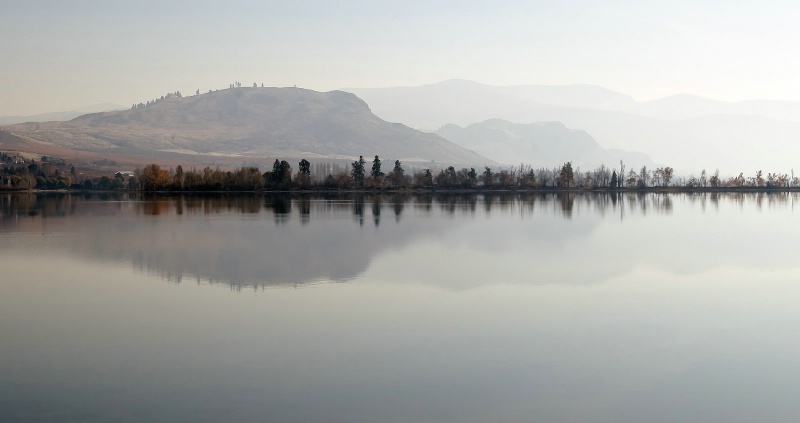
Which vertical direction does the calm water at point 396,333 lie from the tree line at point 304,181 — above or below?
below

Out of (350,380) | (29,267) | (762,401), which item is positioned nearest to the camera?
(762,401)

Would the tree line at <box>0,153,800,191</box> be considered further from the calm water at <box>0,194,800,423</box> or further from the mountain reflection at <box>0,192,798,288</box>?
the calm water at <box>0,194,800,423</box>

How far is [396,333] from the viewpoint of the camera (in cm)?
988

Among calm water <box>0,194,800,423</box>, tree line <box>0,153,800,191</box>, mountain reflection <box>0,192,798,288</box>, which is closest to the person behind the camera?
calm water <box>0,194,800,423</box>

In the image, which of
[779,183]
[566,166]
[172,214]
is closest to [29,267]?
[172,214]

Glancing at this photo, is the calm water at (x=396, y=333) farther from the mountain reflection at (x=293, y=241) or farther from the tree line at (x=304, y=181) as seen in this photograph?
the tree line at (x=304, y=181)

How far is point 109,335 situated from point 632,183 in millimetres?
85683

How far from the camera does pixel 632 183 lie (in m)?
90.1

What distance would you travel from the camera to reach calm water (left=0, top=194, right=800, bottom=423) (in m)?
7.18

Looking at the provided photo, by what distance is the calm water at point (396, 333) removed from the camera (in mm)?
7180

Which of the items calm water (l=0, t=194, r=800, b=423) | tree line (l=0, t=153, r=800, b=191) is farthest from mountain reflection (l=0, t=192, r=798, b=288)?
tree line (l=0, t=153, r=800, b=191)

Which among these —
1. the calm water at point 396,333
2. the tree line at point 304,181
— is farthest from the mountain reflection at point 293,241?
the tree line at point 304,181

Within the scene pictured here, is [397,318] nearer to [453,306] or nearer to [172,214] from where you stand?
[453,306]

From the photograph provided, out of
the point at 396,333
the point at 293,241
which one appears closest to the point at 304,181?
the point at 293,241
